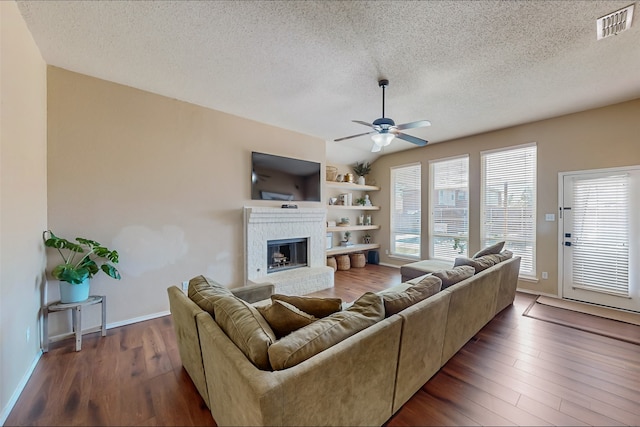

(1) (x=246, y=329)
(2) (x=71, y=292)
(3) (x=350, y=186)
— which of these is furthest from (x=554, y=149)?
(2) (x=71, y=292)

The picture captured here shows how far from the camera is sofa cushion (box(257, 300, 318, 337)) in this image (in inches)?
58.2

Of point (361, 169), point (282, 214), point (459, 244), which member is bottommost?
point (459, 244)

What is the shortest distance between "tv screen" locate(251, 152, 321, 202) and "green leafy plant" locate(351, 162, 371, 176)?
1.90m

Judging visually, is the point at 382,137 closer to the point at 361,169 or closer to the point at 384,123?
the point at 384,123

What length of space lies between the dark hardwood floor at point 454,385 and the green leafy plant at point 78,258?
2.36 feet

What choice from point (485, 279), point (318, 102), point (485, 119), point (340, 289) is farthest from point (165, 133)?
point (485, 119)

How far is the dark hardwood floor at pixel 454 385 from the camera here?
169cm

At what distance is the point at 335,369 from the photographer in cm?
123

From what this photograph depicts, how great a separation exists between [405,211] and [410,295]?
14.7 ft

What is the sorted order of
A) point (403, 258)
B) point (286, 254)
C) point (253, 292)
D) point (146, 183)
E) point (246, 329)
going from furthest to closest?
point (403, 258)
point (286, 254)
point (146, 183)
point (253, 292)
point (246, 329)

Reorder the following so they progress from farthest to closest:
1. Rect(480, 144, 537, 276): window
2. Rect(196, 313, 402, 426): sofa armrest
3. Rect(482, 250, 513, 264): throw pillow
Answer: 1. Rect(480, 144, 537, 276): window
2. Rect(482, 250, 513, 264): throw pillow
3. Rect(196, 313, 402, 426): sofa armrest

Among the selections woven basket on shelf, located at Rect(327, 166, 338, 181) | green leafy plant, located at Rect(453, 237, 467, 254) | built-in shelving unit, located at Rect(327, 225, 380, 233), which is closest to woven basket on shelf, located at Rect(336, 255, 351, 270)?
built-in shelving unit, located at Rect(327, 225, 380, 233)

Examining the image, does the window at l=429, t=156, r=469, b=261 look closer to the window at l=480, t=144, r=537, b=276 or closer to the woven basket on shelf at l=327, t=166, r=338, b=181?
the window at l=480, t=144, r=537, b=276

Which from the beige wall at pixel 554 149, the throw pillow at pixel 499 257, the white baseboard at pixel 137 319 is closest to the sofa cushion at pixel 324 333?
the throw pillow at pixel 499 257
